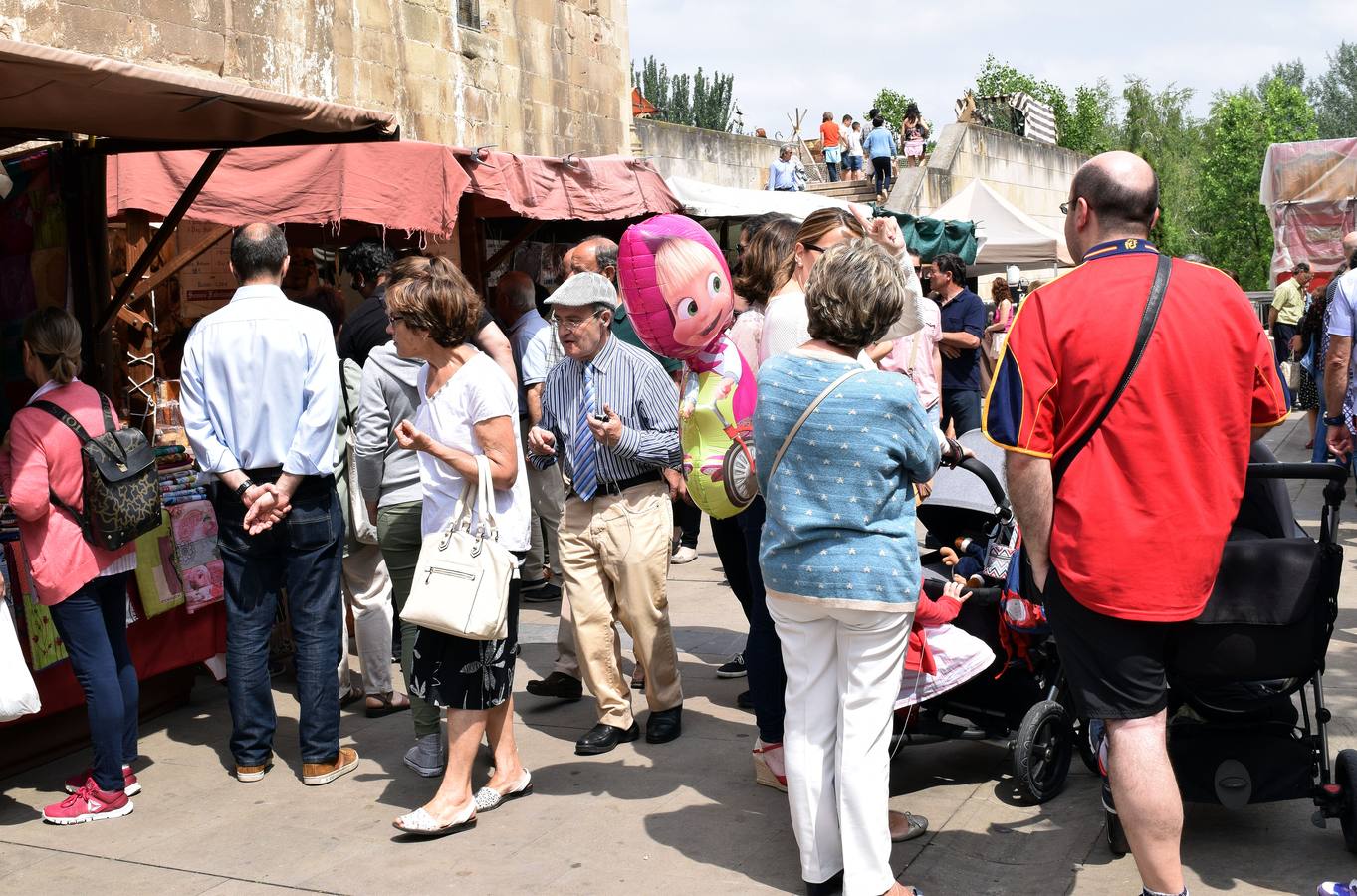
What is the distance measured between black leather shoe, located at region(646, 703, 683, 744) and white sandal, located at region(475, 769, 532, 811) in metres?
0.66

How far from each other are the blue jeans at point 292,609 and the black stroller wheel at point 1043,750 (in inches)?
100

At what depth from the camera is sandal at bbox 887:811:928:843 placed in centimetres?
404

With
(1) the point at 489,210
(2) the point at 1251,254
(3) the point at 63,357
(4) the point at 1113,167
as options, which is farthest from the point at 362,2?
(2) the point at 1251,254

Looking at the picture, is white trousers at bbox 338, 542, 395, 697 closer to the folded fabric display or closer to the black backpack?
the folded fabric display

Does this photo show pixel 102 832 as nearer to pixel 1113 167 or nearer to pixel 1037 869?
pixel 1037 869

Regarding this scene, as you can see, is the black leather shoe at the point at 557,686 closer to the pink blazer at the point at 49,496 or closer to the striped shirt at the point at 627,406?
the striped shirt at the point at 627,406

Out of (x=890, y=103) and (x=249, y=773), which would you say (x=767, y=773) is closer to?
(x=249, y=773)

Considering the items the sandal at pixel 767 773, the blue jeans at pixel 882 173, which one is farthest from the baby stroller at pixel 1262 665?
the blue jeans at pixel 882 173

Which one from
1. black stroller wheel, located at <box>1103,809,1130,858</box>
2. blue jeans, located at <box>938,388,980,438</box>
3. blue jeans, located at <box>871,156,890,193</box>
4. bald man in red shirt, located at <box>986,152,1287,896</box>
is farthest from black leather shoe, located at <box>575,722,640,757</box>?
blue jeans, located at <box>871,156,890,193</box>

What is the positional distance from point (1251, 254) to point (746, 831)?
180 ft

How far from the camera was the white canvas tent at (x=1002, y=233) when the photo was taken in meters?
16.9

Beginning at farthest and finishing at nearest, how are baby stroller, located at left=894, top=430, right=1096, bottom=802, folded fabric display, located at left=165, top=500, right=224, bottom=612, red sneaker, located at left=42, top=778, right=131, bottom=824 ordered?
folded fabric display, located at left=165, top=500, right=224, bottom=612 < red sneaker, located at left=42, top=778, right=131, bottom=824 < baby stroller, located at left=894, top=430, right=1096, bottom=802

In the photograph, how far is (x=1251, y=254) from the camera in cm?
5338

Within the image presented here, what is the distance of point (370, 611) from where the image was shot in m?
5.88
